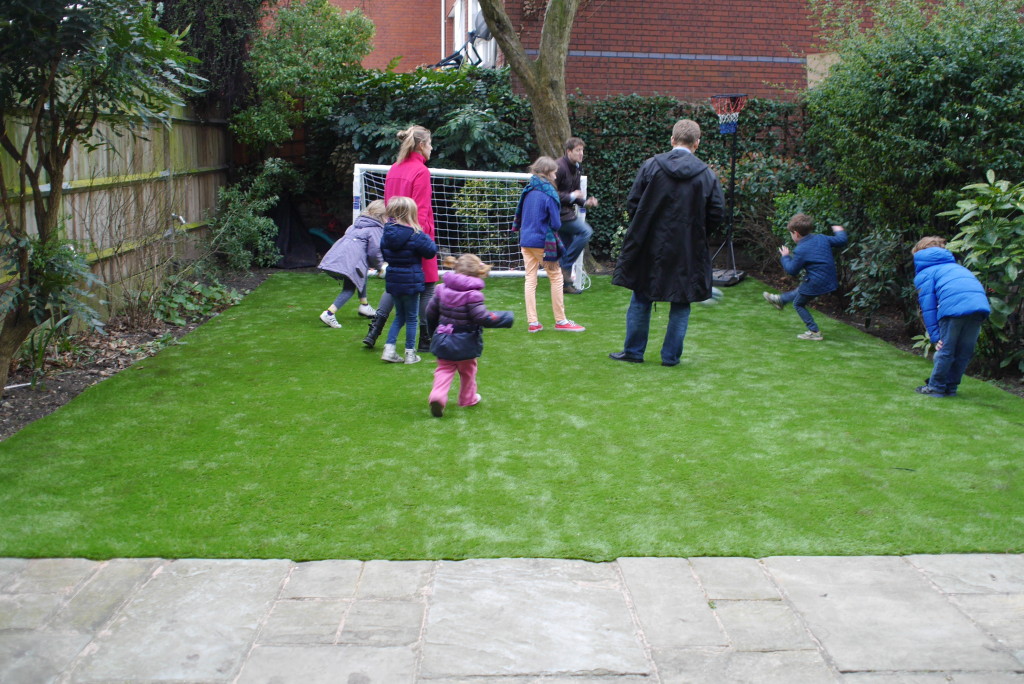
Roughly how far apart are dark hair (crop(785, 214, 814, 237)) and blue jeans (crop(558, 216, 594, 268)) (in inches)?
84.9

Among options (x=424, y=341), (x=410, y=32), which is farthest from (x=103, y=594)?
(x=410, y=32)

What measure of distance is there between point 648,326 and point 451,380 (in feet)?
6.37

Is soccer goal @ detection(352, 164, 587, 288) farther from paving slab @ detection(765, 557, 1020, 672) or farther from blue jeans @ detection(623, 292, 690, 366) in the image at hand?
paving slab @ detection(765, 557, 1020, 672)

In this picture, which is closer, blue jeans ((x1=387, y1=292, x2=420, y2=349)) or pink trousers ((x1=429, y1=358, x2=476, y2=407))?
pink trousers ((x1=429, y1=358, x2=476, y2=407))

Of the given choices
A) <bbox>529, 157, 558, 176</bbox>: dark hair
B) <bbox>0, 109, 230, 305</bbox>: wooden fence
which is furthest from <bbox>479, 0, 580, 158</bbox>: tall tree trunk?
<bbox>0, 109, 230, 305</bbox>: wooden fence

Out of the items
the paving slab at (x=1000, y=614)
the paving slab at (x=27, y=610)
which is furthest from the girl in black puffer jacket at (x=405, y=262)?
the paving slab at (x=1000, y=614)

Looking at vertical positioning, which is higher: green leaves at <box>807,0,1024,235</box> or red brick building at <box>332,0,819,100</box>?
red brick building at <box>332,0,819,100</box>

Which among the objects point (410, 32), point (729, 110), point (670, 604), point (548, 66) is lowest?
point (670, 604)

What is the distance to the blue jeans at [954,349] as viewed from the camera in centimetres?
592

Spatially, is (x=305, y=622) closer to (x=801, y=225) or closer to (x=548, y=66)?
(x=801, y=225)

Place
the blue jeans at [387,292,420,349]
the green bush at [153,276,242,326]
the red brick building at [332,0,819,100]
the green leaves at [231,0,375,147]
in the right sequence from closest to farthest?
the blue jeans at [387,292,420,349], the green bush at [153,276,242,326], the green leaves at [231,0,375,147], the red brick building at [332,0,819,100]

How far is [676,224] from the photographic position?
21.4 ft

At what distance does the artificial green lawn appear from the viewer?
3805 millimetres

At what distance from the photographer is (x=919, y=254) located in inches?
243
